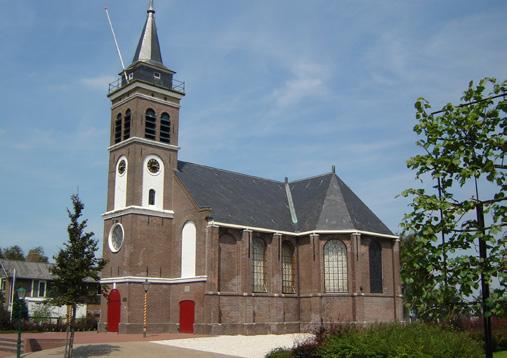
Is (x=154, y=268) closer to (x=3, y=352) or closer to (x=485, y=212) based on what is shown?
(x=3, y=352)

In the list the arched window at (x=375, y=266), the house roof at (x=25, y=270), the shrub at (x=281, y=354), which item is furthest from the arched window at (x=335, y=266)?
the house roof at (x=25, y=270)

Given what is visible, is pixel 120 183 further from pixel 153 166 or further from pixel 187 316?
pixel 187 316

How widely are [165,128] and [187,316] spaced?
47.3 ft

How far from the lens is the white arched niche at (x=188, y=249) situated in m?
38.5

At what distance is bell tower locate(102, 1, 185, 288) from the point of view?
39.0m

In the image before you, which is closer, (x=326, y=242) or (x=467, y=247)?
(x=467, y=247)

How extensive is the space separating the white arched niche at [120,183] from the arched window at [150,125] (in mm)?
2509

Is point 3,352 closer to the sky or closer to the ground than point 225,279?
closer to the ground

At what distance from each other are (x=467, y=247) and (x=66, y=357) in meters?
19.5

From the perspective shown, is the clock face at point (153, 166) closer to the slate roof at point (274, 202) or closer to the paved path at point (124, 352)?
the slate roof at point (274, 202)

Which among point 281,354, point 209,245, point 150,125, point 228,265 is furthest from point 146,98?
point 281,354

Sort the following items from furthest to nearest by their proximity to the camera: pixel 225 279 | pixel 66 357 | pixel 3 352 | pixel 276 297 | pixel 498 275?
pixel 276 297, pixel 225 279, pixel 3 352, pixel 66 357, pixel 498 275

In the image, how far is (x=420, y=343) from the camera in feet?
42.0

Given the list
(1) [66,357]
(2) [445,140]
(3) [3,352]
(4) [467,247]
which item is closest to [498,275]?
(4) [467,247]
